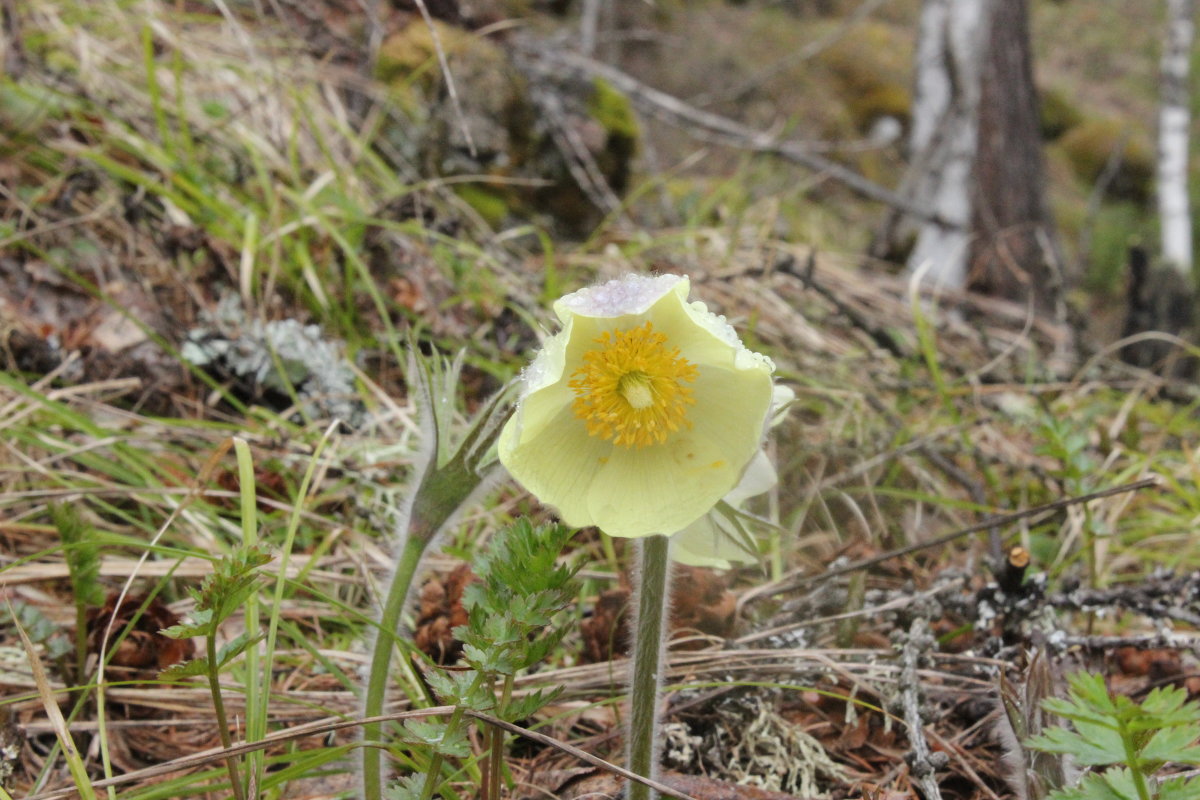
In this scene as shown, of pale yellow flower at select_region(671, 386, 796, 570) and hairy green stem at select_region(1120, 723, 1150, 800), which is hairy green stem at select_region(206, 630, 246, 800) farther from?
hairy green stem at select_region(1120, 723, 1150, 800)

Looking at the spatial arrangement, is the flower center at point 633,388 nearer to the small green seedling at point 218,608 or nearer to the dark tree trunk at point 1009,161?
the small green seedling at point 218,608

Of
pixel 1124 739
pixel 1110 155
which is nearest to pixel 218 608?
pixel 1124 739

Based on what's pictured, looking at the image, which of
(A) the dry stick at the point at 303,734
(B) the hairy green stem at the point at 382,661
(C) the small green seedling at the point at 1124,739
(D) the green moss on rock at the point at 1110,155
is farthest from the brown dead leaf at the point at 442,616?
(D) the green moss on rock at the point at 1110,155

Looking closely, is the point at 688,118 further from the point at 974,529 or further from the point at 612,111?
the point at 974,529

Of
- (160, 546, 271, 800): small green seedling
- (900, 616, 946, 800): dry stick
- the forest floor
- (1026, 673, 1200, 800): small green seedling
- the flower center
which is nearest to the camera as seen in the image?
(1026, 673, 1200, 800): small green seedling

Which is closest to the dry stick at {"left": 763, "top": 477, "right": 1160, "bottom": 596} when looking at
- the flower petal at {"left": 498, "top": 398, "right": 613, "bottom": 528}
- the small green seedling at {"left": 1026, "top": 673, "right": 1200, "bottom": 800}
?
the small green seedling at {"left": 1026, "top": 673, "right": 1200, "bottom": 800}

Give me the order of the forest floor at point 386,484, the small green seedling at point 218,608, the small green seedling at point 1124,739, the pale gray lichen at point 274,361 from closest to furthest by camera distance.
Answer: the small green seedling at point 1124,739 → the small green seedling at point 218,608 → the forest floor at point 386,484 → the pale gray lichen at point 274,361

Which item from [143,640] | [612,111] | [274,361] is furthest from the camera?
[612,111]
